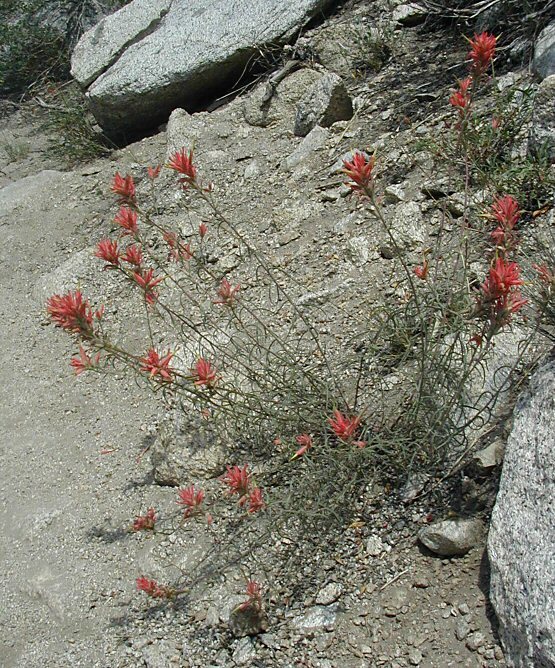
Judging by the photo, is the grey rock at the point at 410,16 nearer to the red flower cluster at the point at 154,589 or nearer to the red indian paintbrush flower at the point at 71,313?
the red indian paintbrush flower at the point at 71,313

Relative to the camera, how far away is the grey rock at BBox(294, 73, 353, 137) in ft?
14.8

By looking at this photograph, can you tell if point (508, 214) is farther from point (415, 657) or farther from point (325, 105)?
point (325, 105)

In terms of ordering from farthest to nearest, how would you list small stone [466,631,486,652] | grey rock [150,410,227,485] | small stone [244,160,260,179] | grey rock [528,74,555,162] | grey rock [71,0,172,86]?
grey rock [71,0,172,86], small stone [244,160,260,179], grey rock [528,74,555,162], grey rock [150,410,227,485], small stone [466,631,486,652]

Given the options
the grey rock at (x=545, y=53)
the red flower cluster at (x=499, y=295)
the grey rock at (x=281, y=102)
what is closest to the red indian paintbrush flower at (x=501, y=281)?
the red flower cluster at (x=499, y=295)

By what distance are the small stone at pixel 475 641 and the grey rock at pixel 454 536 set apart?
→ 270mm

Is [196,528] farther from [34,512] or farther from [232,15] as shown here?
[232,15]

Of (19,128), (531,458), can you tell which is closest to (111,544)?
(531,458)

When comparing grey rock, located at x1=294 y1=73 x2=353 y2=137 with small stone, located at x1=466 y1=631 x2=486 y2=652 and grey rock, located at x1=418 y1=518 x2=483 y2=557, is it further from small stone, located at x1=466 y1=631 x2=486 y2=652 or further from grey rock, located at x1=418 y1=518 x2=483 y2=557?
small stone, located at x1=466 y1=631 x2=486 y2=652

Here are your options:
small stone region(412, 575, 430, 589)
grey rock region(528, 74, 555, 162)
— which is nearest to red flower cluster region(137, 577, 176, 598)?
small stone region(412, 575, 430, 589)

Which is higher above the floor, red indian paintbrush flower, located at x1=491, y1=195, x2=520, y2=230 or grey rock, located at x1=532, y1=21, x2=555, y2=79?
red indian paintbrush flower, located at x1=491, y1=195, x2=520, y2=230

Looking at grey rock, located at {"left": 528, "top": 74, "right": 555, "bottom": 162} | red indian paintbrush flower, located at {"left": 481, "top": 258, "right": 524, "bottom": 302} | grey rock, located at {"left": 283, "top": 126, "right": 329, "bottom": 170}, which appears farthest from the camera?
grey rock, located at {"left": 283, "top": 126, "right": 329, "bottom": 170}

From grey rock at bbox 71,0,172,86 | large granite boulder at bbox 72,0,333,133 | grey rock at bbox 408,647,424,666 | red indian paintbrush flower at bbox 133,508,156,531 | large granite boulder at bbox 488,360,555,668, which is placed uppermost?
grey rock at bbox 71,0,172,86

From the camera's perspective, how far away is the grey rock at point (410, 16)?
4.98 m

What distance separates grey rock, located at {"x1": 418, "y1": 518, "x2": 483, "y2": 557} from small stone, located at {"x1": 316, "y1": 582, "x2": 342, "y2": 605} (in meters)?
0.31
